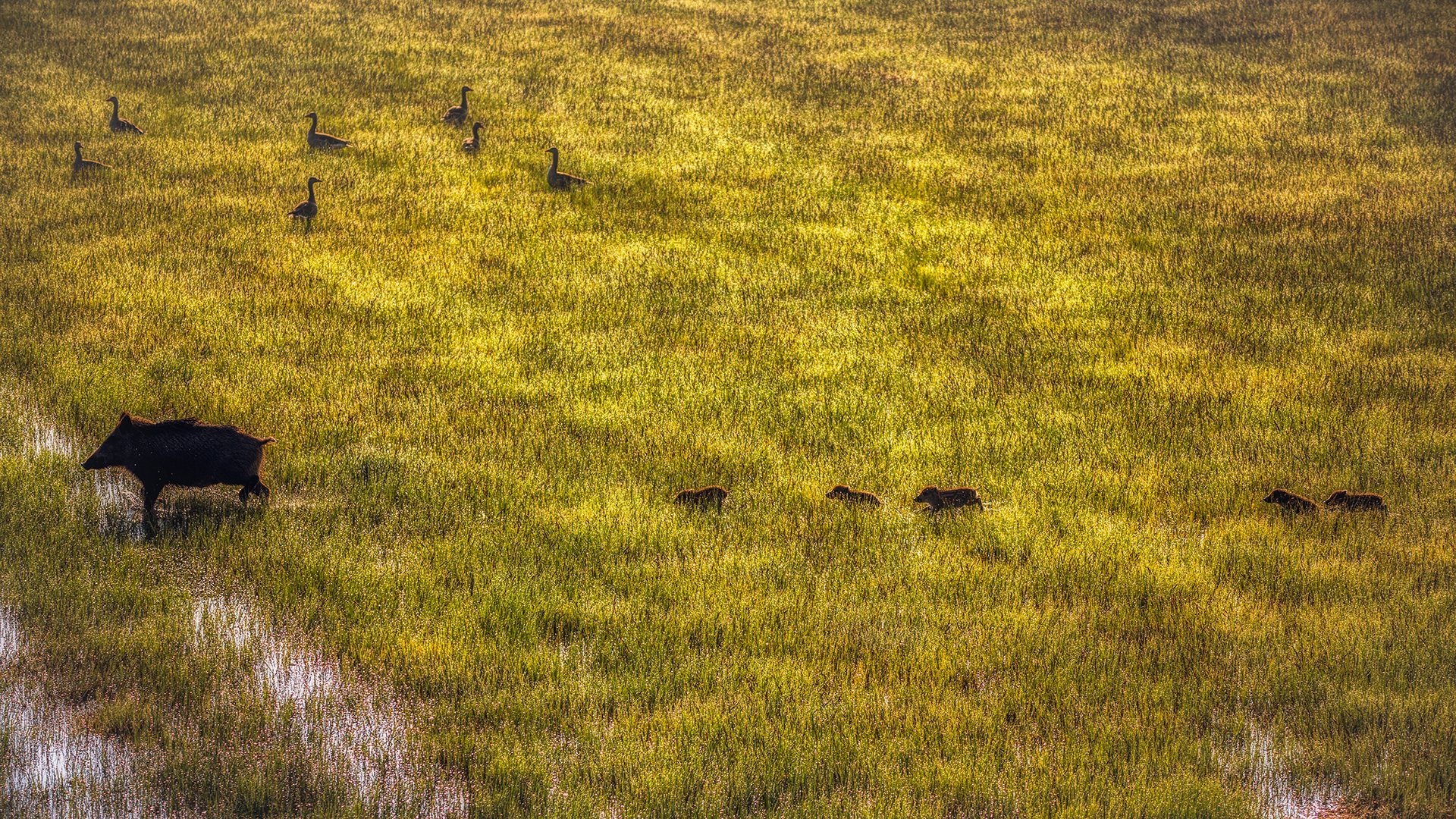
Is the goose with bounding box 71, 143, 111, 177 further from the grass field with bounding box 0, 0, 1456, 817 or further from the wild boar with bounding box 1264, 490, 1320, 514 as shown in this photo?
the wild boar with bounding box 1264, 490, 1320, 514

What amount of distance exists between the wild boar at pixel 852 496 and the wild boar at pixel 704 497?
36.2 inches

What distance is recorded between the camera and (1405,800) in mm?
5938

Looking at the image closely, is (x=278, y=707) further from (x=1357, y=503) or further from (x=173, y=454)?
(x=1357, y=503)

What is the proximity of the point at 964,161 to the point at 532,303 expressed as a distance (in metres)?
10.8

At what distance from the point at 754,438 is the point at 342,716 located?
5085mm

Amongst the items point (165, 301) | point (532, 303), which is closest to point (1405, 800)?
point (532, 303)

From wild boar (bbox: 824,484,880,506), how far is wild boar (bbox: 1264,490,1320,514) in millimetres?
3392

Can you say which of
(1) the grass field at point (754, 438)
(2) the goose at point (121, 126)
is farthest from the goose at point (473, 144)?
(2) the goose at point (121, 126)

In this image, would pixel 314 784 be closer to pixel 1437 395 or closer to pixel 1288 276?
pixel 1437 395

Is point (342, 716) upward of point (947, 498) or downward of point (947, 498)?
downward

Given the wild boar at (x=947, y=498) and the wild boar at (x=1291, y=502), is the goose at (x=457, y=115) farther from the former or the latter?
the wild boar at (x=1291, y=502)

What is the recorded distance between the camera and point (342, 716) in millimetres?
6742

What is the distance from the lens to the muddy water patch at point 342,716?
6.05 meters

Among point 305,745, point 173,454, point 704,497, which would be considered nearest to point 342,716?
point 305,745
